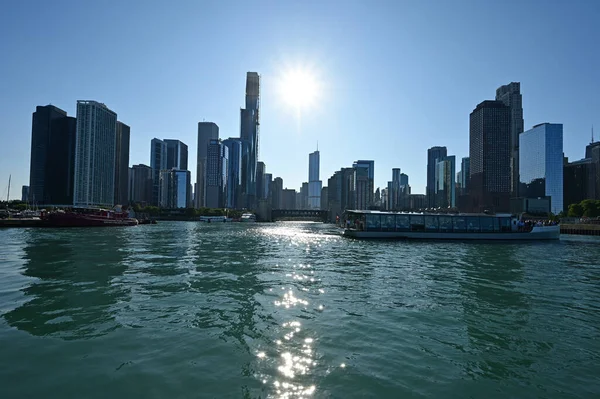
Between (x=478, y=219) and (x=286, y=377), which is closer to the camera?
(x=286, y=377)

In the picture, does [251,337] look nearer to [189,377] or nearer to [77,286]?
[189,377]

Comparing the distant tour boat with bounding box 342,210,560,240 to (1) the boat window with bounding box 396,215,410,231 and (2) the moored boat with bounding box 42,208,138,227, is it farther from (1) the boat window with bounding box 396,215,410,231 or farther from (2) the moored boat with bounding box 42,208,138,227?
(2) the moored boat with bounding box 42,208,138,227

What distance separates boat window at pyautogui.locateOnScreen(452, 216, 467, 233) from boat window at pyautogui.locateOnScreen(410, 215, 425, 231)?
6449 millimetres

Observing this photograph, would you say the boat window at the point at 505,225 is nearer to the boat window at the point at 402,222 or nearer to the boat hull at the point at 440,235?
the boat hull at the point at 440,235

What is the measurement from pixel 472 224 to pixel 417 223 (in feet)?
36.9

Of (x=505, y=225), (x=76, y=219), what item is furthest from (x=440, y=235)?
(x=76, y=219)

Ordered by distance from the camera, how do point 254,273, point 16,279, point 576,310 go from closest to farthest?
point 576,310
point 16,279
point 254,273

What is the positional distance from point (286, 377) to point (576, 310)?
15.5 meters

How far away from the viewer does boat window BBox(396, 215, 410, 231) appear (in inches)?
2707

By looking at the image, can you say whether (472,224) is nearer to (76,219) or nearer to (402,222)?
(402,222)

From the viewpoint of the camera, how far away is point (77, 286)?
19.5 metres

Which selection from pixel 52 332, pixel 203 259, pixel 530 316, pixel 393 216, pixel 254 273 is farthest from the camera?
pixel 393 216

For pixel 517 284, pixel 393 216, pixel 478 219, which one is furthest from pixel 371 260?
pixel 478 219

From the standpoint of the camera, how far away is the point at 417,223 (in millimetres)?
69062
